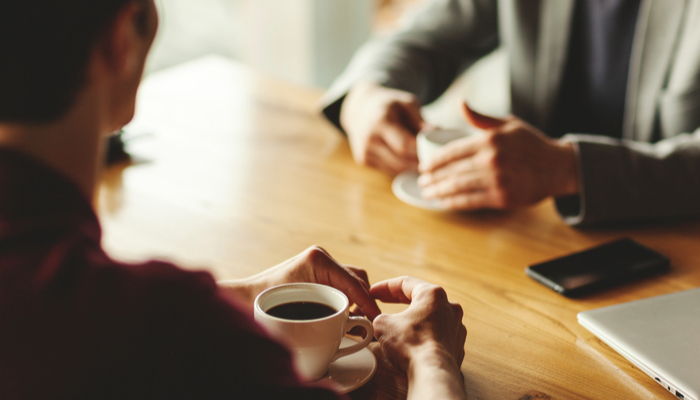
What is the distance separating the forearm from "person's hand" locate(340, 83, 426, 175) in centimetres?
60

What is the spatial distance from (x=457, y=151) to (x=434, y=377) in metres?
0.54

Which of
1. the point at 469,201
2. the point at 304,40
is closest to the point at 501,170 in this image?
the point at 469,201

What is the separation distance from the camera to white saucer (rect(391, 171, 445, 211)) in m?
0.98

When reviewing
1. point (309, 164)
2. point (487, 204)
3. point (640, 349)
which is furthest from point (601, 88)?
point (640, 349)

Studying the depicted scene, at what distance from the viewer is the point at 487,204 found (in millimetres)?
962

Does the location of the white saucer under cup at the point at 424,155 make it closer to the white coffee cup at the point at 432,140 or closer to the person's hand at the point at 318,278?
the white coffee cup at the point at 432,140

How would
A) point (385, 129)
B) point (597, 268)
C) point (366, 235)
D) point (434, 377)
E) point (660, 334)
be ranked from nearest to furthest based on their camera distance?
1. point (434, 377)
2. point (660, 334)
3. point (597, 268)
4. point (366, 235)
5. point (385, 129)

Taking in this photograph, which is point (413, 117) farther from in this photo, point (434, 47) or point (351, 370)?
point (351, 370)

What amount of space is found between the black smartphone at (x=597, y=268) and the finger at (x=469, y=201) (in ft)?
0.57

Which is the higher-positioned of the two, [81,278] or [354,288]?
[81,278]

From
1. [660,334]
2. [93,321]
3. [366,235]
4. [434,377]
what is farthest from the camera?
[366,235]

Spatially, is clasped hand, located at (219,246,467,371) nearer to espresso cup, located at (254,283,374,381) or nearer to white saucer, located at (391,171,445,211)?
espresso cup, located at (254,283,374,381)

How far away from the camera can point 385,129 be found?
1.12 m

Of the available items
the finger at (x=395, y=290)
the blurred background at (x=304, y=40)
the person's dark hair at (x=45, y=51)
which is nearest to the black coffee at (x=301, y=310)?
the finger at (x=395, y=290)
